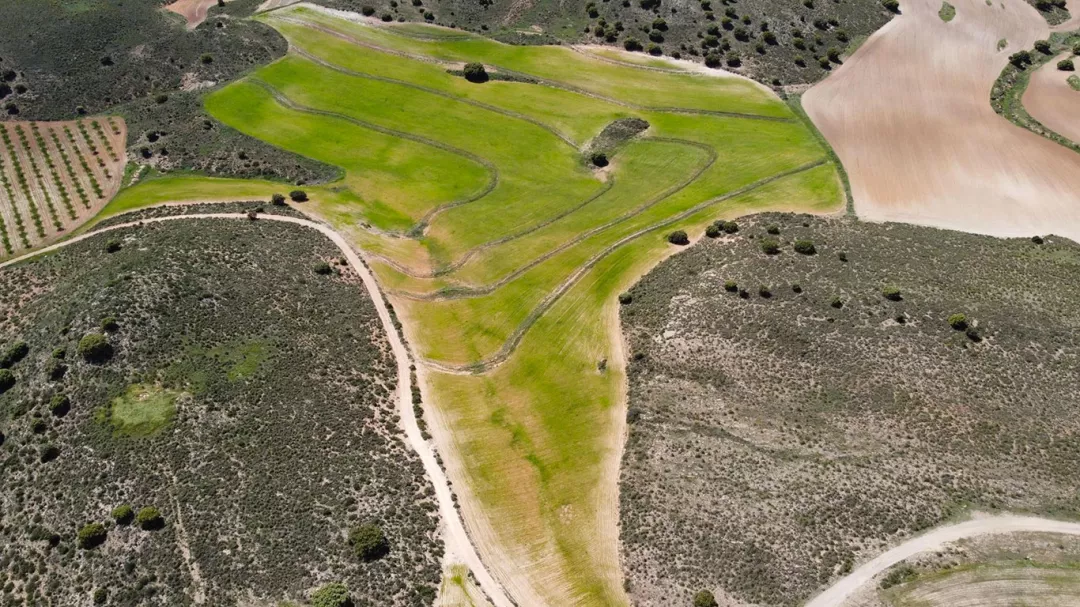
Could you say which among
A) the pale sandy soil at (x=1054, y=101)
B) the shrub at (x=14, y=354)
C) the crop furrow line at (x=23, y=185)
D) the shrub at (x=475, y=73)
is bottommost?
the shrub at (x=14, y=354)

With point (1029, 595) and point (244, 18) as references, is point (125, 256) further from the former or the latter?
point (1029, 595)

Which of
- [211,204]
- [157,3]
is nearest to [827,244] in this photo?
[211,204]

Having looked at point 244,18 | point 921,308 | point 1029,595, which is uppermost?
point 244,18

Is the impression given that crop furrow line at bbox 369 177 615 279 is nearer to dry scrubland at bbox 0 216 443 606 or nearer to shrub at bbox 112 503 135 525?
dry scrubland at bbox 0 216 443 606

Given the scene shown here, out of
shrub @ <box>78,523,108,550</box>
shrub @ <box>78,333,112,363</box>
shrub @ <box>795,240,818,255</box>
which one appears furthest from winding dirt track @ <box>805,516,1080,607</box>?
shrub @ <box>78,333,112,363</box>

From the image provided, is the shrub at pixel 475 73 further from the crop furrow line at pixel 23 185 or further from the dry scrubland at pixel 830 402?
the crop furrow line at pixel 23 185

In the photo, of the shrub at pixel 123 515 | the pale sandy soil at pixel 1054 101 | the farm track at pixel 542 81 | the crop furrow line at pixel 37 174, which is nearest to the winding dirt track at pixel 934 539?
the shrub at pixel 123 515
